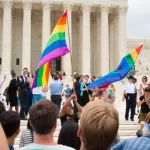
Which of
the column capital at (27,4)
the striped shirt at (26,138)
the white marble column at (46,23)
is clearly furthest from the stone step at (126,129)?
the column capital at (27,4)

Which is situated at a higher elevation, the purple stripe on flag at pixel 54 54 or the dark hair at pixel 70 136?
the purple stripe on flag at pixel 54 54

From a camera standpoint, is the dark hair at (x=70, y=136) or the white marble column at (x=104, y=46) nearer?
the dark hair at (x=70, y=136)

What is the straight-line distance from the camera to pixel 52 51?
11.9m

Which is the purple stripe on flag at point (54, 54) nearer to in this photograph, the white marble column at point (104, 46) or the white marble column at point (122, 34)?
the white marble column at point (104, 46)

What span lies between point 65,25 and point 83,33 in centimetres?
3810

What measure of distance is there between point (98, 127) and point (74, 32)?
181 feet

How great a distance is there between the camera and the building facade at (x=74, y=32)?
4903cm

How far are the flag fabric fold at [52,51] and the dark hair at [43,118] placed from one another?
7.67 m

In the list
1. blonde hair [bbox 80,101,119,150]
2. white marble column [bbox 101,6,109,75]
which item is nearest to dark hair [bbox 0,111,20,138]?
blonde hair [bbox 80,101,119,150]

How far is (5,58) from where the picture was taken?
158 feet

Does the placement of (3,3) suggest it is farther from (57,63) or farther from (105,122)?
(105,122)

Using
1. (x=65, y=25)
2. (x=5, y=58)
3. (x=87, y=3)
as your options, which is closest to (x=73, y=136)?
(x=65, y=25)

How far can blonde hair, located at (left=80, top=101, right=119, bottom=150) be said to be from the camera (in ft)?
10.0

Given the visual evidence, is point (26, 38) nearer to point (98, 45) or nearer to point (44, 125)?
point (98, 45)
